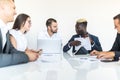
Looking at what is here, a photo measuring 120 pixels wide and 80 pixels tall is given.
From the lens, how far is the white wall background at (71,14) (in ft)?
16.0

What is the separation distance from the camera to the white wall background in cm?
486

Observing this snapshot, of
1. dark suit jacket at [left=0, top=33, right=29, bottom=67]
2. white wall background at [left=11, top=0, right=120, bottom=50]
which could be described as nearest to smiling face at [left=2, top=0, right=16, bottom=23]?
dark suit jacket at [left=0, top=33, right=29, bottom=67]

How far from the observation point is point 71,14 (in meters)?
4.91

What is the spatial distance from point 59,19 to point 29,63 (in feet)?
8.87

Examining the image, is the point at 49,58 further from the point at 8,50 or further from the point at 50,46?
the point at 8,50

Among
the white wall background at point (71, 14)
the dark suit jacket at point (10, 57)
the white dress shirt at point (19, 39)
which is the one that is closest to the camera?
the dark suit jacket at point (10, 57)

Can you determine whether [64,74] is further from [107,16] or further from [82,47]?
[107,16]

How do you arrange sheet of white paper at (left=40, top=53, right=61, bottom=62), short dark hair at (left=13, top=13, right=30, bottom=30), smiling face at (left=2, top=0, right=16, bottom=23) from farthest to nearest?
short dark hair at (left=13, top=13, right=30, bottom=30), sheet of white paper at (left=40, top=53, right=61, bottom=62), smiling face at (left=2, top=0, right=16, bottom=23)

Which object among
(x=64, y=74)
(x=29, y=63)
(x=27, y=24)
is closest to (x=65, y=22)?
(x=27, y=24)

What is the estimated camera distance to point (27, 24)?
3.14 m

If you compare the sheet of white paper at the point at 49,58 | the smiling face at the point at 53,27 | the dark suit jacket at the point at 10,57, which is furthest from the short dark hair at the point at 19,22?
the smiling face at the point at 53,27

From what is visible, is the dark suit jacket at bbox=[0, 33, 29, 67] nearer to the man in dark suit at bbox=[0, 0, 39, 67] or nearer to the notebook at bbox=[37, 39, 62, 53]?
the man in dark suit at bbox=[0, 0, 39, 67]

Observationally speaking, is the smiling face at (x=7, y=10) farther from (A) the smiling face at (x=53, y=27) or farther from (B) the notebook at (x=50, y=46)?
(A) the smiling face at (x=53, y=27)

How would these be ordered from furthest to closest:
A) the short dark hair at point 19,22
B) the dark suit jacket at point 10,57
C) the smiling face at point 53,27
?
1. the smiling face at point 53,27
2. the short dark hair at point 19,22
3. the dark suit jacket at point 10,57
